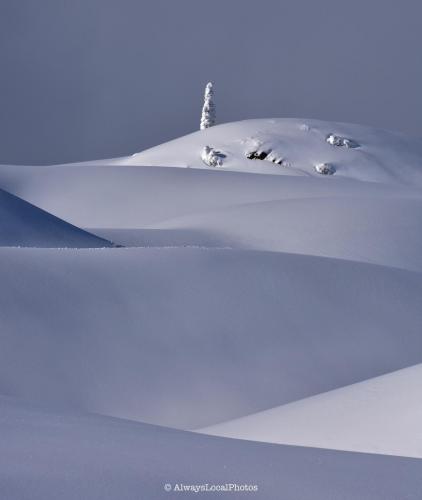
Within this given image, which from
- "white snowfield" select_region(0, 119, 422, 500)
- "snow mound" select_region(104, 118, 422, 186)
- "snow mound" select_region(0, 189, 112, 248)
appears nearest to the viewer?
"white snowfield" select_region(0, 119, 422, 500)

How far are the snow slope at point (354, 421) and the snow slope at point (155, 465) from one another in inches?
101

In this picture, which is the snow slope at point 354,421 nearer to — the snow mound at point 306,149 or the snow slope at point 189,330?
the snow slope at point 189,330

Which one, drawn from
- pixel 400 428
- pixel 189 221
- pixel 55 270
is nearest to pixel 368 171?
pixel 189 221

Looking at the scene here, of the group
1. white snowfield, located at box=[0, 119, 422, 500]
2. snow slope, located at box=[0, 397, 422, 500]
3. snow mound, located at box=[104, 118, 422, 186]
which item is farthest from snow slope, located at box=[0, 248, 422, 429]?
snow mound, located at box=[104, 118, 422, 186]

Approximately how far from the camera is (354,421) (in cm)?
956

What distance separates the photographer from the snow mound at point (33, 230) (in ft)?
65.3

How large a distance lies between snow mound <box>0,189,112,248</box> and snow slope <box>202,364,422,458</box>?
9.87m

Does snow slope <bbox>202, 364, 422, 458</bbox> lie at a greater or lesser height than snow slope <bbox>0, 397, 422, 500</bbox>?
greater

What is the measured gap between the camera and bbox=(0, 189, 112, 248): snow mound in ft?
65.3

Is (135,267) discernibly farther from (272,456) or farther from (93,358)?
(272,456)

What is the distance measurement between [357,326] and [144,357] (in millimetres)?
3826

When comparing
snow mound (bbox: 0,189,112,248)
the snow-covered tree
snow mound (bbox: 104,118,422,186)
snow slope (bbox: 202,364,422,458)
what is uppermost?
the snow-covered tree

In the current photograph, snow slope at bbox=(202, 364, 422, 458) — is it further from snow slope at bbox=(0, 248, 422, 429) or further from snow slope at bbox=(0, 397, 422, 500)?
snow slope at bbox=(0, 397, 422, 500)

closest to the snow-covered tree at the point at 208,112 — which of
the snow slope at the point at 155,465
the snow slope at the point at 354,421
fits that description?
the snow slope at the point at 354,421
